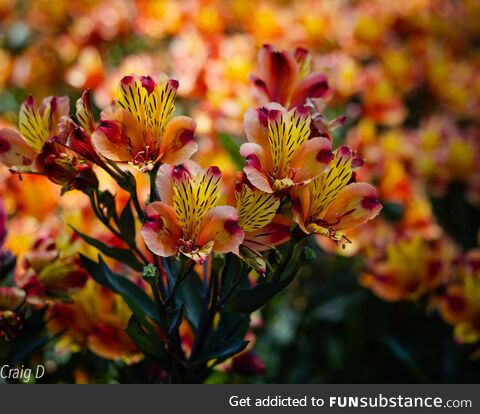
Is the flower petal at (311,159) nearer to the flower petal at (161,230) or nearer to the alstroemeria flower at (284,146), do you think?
the alstroemeria flower at (284,146)

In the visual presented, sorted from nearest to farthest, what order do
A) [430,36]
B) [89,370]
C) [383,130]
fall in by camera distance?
[89,370] < [383,130] < [430,36]

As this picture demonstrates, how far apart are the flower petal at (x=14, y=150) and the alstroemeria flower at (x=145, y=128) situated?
12 centimetres

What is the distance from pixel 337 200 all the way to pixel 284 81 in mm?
186

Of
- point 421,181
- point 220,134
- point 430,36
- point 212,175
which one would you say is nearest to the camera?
point 212,175

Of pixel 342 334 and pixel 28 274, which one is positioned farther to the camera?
pixel 342 334

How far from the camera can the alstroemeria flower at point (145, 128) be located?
0.56 metres

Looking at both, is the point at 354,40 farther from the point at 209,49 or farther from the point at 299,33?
the point at 209,49

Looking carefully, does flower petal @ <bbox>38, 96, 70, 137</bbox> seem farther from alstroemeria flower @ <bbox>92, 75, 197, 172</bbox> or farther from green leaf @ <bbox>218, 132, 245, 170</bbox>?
green leaf @ <bbox>218, 132, 245, 170</bbox>

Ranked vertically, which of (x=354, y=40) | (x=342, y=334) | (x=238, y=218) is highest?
(x=238, y=218)

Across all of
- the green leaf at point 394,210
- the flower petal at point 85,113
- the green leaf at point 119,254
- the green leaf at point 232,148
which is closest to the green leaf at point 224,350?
the green leaf at point 119,254

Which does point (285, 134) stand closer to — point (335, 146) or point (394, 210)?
point (335, 146)
